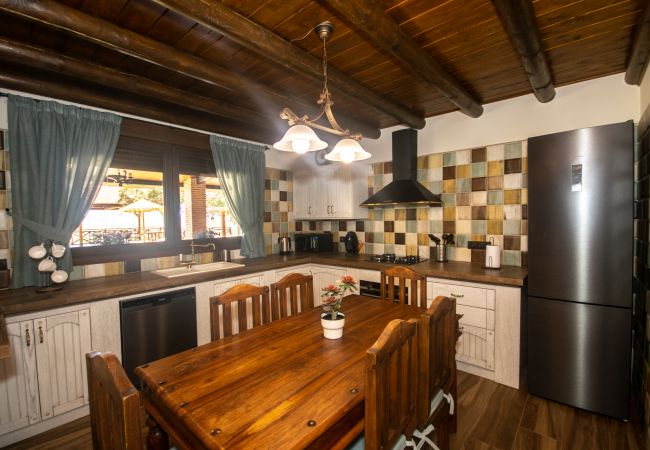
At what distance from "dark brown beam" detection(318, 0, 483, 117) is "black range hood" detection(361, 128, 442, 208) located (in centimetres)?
79

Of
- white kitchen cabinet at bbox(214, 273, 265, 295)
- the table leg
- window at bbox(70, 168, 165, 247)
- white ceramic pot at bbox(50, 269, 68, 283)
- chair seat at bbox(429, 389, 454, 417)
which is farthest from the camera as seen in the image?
white kitchen cabinet at bbox(214, 273, 265, 295)

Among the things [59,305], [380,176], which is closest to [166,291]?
[59,305]

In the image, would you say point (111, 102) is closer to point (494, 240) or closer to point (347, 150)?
point (347, 150)

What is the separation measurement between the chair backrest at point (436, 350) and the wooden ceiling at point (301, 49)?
4.47ft

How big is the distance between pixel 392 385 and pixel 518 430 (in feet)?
4.60

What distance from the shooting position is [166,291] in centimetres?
234

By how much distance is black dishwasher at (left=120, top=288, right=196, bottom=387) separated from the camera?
215 cm

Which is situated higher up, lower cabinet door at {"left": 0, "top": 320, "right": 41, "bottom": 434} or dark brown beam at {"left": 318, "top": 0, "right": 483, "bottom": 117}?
dark brown beam at {"left": 318, "top": 0, "right": 483, "bottom": 117}

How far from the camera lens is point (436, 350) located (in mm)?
1346

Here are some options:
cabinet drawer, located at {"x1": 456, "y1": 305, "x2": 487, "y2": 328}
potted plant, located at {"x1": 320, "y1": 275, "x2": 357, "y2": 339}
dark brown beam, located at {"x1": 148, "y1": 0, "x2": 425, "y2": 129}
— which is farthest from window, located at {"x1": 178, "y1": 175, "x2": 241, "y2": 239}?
cabinet drawer, located at {"x1": 456, "y1": 305, "x2": 487, "y2": 328}

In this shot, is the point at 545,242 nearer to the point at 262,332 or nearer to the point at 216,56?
the point at 262,332

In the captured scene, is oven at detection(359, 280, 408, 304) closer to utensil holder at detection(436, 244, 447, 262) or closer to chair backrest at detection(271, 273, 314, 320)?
utensil holder at detection(436, 244, 447, 262)

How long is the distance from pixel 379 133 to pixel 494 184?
4.50ft

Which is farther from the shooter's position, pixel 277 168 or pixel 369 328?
pixel 277 168
